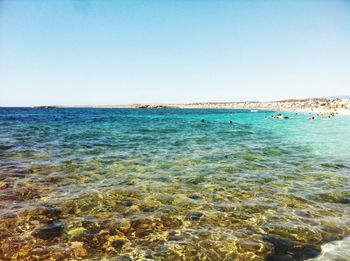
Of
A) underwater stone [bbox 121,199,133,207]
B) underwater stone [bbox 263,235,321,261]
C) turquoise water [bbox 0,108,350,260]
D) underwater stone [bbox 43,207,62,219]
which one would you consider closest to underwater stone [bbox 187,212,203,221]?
turquoise water [bbox 0,108,350,260]

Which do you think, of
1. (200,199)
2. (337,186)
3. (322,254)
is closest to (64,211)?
(200,199)

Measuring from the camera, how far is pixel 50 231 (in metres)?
6.04

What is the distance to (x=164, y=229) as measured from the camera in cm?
627

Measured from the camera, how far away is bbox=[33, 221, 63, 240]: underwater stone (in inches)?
229

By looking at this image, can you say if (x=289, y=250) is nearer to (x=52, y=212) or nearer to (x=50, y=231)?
(x=50, y=231)

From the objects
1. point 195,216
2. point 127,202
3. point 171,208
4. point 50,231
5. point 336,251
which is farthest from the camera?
point 127,202

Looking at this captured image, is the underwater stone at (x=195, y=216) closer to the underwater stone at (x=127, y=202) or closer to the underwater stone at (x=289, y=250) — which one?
the underwater stone at (x=289, y=250)

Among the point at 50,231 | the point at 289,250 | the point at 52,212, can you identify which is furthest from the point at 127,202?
the point at 289,250

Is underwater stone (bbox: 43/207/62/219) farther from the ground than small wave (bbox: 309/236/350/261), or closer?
farther from the ground

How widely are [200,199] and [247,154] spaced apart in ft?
24.8

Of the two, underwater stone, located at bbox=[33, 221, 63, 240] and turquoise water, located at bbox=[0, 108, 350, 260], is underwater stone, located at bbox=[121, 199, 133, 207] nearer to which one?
turquoise water, located at bbox=[0, 108, 350, 260]

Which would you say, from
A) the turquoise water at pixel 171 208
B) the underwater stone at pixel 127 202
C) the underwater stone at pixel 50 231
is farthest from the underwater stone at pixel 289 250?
the underwater stone at pixel 50 231

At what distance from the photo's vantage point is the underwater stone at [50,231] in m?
5.82

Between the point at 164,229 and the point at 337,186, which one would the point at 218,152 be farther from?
the point at 164,229
